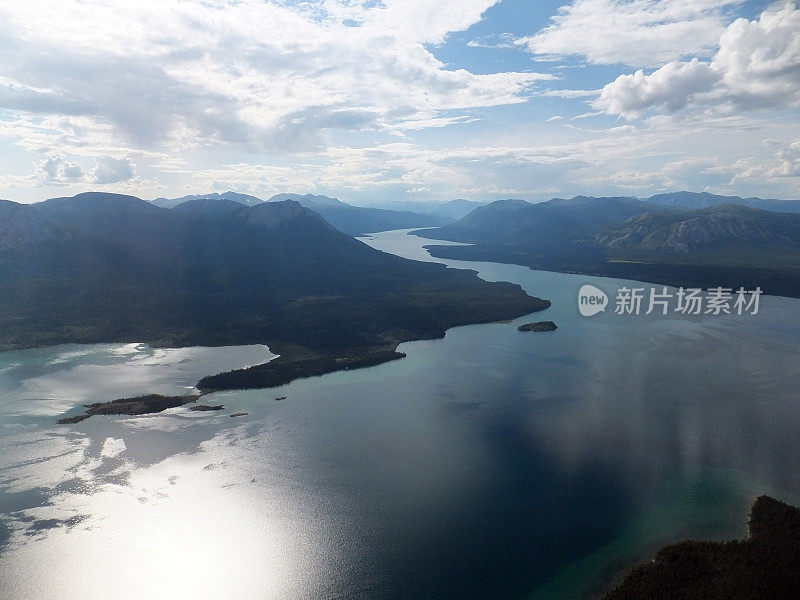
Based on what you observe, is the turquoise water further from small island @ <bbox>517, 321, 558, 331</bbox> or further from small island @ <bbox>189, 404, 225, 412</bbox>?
small island @ <bbox>517, 321, 558, 331</bbox>

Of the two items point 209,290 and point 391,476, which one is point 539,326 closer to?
point 391,476

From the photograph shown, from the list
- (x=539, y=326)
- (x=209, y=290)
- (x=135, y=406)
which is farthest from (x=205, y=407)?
(x=209, y=290)

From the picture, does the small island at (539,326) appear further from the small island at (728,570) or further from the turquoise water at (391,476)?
the small island at (728,570)

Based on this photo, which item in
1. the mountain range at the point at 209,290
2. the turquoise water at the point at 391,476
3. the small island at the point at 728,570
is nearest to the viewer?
the small island at the point at 728,570

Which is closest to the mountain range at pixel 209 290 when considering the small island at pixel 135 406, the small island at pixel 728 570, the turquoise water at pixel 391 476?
the turquoise water at pixel 391 476

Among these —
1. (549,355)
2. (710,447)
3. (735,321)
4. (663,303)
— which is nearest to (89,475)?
(710,447)

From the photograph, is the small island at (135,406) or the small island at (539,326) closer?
the small island at (135,406)
